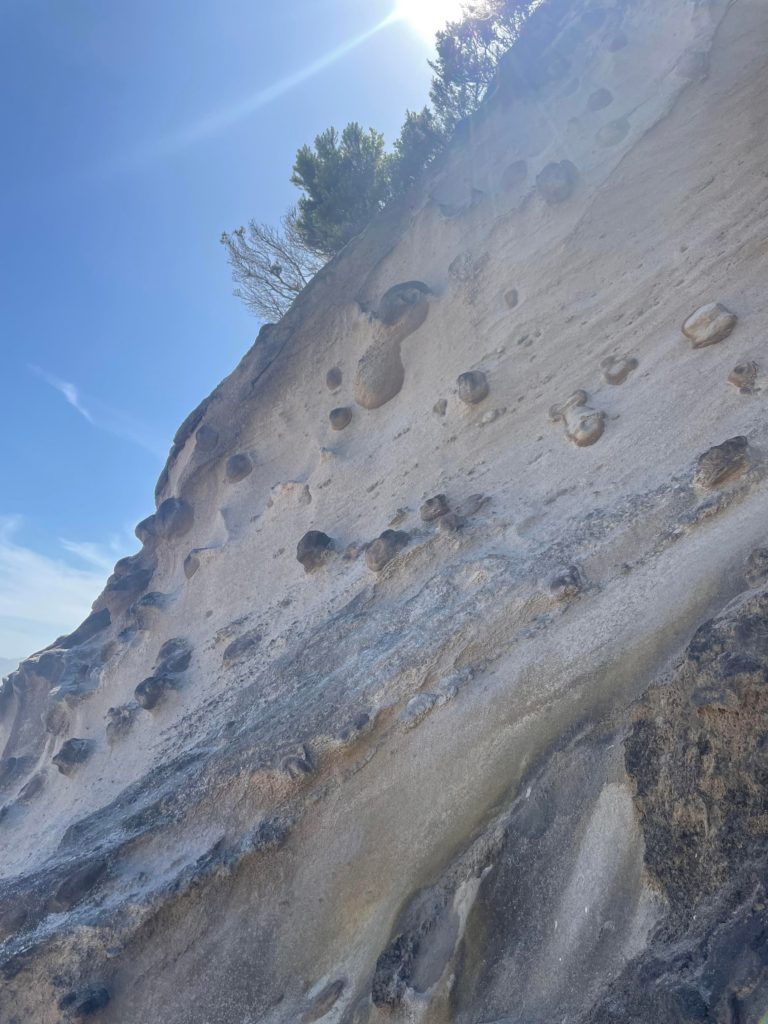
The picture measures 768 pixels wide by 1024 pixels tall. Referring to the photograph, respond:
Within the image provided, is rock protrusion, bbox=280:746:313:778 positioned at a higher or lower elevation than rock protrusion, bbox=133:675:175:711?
lower

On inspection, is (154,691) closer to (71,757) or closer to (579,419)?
(71,757)

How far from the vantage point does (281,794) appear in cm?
628

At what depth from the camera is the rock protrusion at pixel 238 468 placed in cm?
1237

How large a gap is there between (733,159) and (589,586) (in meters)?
5.99

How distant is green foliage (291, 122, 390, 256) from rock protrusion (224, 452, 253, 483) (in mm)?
6471

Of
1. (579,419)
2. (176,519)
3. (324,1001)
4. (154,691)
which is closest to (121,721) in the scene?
(154,691)

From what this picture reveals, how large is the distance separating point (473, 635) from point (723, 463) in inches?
96.1

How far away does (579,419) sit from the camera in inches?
310

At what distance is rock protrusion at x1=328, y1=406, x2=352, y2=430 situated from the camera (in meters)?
11.4

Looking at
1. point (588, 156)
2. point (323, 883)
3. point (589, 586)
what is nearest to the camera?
point (323, 883)

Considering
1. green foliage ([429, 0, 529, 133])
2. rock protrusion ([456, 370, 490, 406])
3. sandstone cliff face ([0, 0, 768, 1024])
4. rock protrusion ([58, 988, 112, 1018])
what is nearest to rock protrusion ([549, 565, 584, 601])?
sandstone cliff face ([0, 0, 768, 1024])

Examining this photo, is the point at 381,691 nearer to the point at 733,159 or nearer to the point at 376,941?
the point at 376,941

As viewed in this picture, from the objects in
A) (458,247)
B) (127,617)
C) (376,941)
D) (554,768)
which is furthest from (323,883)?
(458,247)

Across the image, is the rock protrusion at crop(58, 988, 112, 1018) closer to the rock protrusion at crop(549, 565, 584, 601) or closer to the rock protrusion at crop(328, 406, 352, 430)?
the rock protrusion at crop(549, 565, 584, 601)
